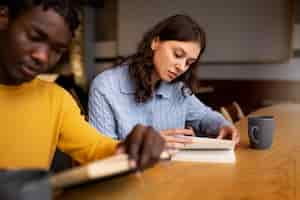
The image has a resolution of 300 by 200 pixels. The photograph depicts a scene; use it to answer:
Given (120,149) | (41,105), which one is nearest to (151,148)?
(120,149)

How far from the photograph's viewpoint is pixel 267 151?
146 cm

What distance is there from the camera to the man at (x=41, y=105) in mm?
886

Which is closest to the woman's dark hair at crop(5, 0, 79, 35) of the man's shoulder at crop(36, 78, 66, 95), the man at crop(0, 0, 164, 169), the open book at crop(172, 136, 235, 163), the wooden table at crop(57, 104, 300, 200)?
the man at crop(0, 0, 164, 169)

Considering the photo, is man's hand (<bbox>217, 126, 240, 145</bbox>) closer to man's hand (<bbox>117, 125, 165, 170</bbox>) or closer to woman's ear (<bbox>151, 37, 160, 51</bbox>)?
woman's ear (<bbox>151, 37, 160, 51</bbox>)

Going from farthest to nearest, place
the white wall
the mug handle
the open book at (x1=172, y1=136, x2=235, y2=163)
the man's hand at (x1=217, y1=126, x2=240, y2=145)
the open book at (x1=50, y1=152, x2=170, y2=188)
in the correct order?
the white wall
the man's hand at (x1=217, y1=126, x2=240, y2=145)
the mug handle
the open book at (x1=172, y1=136, x2=235, y2=163)
the open book at (x1=50, y1=152, x2=170, y2=188)

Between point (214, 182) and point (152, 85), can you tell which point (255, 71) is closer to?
point (152, 85)

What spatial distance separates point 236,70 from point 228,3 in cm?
67

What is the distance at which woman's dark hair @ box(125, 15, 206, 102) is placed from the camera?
68.2 inches

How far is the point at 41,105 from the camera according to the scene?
3.56 ft

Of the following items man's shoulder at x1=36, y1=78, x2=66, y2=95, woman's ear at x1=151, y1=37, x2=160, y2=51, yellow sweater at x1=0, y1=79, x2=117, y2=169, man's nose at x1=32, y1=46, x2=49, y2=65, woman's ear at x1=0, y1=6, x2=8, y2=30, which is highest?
woman's ear at x1=0, y1=6, x2=8, y2=30

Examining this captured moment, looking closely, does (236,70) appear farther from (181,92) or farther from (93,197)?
(93,197)

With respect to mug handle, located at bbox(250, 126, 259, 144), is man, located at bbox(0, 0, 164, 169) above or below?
above

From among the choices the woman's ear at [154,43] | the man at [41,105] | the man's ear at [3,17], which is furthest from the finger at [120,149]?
the woman's ear at [154,43]

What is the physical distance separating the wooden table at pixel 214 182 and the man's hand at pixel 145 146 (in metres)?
0.09
